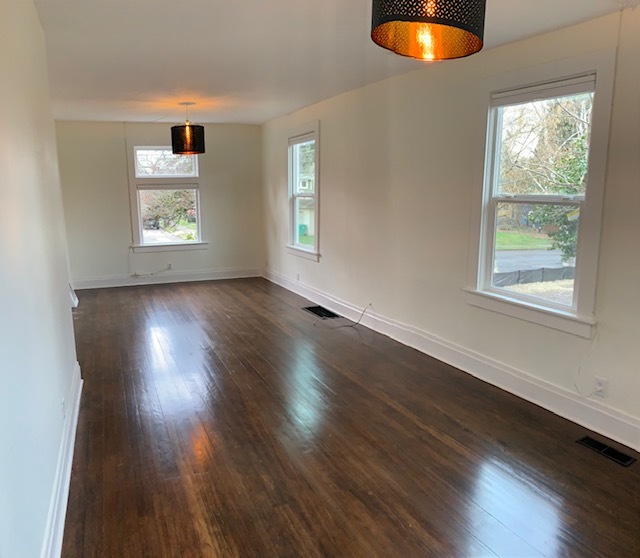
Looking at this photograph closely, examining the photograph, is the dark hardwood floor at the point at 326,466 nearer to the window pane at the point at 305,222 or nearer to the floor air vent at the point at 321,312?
the floor air vent at the point at 321,312

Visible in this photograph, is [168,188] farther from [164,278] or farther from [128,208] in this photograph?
[164,278]

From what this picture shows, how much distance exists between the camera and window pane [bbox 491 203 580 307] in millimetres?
3082

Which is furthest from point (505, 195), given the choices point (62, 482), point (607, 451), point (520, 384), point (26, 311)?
point (62, 482)

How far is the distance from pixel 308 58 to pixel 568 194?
6.83 ft

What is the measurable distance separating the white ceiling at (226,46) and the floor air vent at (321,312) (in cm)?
238

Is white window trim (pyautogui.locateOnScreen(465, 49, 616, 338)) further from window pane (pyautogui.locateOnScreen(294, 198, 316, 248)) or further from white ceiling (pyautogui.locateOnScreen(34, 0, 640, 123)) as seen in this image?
window pane (pyautogui.locateOnScreen(294, 198, 316, 248))

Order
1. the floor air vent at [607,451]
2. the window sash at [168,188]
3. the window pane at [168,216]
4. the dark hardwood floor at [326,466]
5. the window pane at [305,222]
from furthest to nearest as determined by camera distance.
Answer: the window pane at [168,216]
the window sash at [168,188]
the window pane at [305,222]
the floor air vent at [607,451]
the dark hardwood floor at [326,466]

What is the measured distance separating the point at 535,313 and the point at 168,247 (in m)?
5.73

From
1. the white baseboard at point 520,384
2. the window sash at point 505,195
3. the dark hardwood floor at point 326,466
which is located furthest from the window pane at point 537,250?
the dark hardwood floor at point 326,466

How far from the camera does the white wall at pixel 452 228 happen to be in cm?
274

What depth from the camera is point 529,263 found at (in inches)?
132

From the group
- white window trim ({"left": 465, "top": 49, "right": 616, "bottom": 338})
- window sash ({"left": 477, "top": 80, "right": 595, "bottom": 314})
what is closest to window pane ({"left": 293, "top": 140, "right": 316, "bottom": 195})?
window sash ({"left": 477, "top": 80, "right": 595, "bottom": 314})

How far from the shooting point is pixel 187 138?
5.46 meters

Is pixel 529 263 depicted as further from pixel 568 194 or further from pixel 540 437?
pixel 540 437
